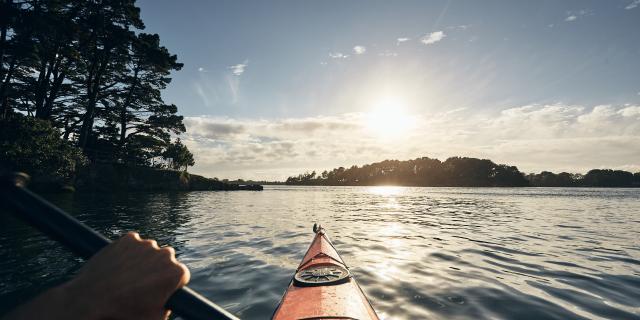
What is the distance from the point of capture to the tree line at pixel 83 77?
20.0 m

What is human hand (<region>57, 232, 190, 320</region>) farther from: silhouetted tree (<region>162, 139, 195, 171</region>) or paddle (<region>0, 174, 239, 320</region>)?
silhouetted tree (<region>162, 139, 195, 171</region>)

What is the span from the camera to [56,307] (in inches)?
34.8

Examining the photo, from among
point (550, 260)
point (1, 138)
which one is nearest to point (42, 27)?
point (1, 138)

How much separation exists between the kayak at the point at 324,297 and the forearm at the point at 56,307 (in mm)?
2725

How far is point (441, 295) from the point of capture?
548 centimetres

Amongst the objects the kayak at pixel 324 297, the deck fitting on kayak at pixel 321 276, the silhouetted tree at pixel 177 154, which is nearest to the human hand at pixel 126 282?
the kayak at pixel 324 297

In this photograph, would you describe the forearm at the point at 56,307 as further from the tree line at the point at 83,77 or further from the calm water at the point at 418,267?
the tree line at the point at 83,77

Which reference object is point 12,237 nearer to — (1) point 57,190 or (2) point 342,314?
(2) point 342,314

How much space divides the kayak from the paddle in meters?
2.47

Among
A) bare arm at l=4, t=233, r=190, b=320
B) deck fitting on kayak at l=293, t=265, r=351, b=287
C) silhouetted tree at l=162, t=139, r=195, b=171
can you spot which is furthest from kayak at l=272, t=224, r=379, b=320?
silhouetted tree at l=162, t=139, r=195, b=171

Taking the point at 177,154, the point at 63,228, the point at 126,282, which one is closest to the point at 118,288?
the point at 126,282

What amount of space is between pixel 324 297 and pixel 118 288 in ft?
10.6

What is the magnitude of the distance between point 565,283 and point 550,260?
2128 mm

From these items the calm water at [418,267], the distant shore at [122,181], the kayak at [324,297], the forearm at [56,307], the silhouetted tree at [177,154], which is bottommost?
the calm water at [418,267]
